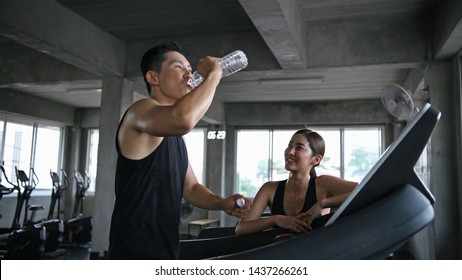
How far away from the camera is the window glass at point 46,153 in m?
8.71

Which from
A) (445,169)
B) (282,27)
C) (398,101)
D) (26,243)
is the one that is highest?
(282,27)

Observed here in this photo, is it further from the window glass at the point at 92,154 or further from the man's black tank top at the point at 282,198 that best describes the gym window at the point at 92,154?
the man's black tank top at the point at 282,198

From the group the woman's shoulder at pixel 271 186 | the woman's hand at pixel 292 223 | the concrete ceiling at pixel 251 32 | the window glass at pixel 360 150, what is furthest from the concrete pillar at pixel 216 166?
the woman's hand at pixel 292 223

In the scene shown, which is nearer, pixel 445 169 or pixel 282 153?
pixel 445 169

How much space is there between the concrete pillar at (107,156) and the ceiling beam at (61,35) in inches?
8.0

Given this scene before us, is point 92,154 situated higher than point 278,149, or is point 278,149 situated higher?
point 278,149

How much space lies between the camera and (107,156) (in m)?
4.74

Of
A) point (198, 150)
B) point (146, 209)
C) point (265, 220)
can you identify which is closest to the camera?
point (146, 209)

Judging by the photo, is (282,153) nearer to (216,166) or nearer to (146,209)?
(216,166)

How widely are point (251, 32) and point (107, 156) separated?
2.27 meters

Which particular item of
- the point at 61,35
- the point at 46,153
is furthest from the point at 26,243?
the point at 46,153

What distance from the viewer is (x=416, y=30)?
3912mm

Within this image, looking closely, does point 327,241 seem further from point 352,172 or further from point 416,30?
point 352,172
